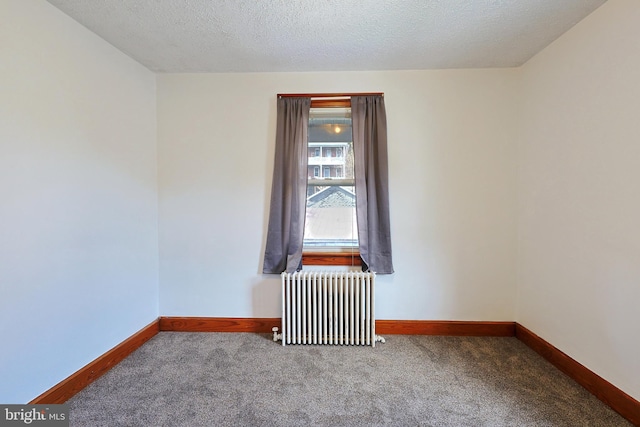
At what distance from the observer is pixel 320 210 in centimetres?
261

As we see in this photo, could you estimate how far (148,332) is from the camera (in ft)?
7.80

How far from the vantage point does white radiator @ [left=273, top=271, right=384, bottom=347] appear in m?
2.27

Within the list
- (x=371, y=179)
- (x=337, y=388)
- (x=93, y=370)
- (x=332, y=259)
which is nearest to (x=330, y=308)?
(x=332, y=259)

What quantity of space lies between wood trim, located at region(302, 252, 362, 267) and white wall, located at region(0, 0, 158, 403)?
1542mm

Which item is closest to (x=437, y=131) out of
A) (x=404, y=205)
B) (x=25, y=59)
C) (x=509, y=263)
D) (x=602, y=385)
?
(x=404, y=205)

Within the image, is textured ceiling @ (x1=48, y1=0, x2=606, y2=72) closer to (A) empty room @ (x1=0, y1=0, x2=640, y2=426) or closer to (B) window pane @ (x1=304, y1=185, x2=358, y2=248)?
(A) empty room @ (x1=0, y1=0, x2=640, y2=426)

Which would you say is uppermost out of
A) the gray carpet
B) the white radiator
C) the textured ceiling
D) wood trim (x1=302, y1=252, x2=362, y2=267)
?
the textured ceiling

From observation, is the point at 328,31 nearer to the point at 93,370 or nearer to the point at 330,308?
the point at 330,308

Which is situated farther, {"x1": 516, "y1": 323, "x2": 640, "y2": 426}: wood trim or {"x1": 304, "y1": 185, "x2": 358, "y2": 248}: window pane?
{"x1": 304, "y1": 185, "x2": 358, "y2": 248}: window pane

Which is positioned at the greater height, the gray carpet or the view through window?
the view through window

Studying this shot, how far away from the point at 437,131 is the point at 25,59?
2970 mm

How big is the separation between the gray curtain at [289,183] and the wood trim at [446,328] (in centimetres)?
106

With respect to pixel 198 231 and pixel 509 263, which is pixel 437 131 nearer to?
pixel 509 263

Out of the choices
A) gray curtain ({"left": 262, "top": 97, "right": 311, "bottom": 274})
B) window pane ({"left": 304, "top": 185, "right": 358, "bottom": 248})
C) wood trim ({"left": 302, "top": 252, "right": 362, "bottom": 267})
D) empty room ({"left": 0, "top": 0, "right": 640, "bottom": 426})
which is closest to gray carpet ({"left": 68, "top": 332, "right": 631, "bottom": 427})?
empty room ({"left": 0, "top": 0, "right": 640, "bottom": 426})
